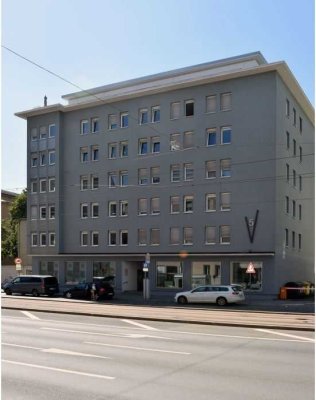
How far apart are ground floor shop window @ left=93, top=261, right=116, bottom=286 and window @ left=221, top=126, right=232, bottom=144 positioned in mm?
14483

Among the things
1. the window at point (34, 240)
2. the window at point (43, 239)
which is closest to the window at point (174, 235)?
the window at point (43, 239)

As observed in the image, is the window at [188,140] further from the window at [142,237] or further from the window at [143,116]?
the window at [142,237]

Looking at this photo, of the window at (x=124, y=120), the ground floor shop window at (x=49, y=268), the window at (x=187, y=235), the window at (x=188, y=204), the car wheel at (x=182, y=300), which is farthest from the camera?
the ground floor shop window at (x=49, y=268)

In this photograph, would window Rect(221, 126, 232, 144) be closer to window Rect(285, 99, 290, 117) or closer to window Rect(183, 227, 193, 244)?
window Rect(285, 99, 290, 117)

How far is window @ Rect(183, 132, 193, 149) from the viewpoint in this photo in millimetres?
41406

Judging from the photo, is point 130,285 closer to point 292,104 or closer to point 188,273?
point 188,273

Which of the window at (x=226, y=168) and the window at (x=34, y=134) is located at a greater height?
the window at (x=34, y=134)

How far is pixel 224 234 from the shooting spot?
39312 millimetres

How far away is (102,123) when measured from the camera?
46188 millimetres

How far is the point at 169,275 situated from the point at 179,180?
799 cm

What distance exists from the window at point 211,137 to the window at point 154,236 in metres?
8.47

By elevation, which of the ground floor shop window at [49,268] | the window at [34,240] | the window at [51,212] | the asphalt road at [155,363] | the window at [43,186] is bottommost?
the ground floor shop window at [49,268]

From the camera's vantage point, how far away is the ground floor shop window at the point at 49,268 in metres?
48.3

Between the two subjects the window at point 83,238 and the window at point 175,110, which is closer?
the window at point 175,110
